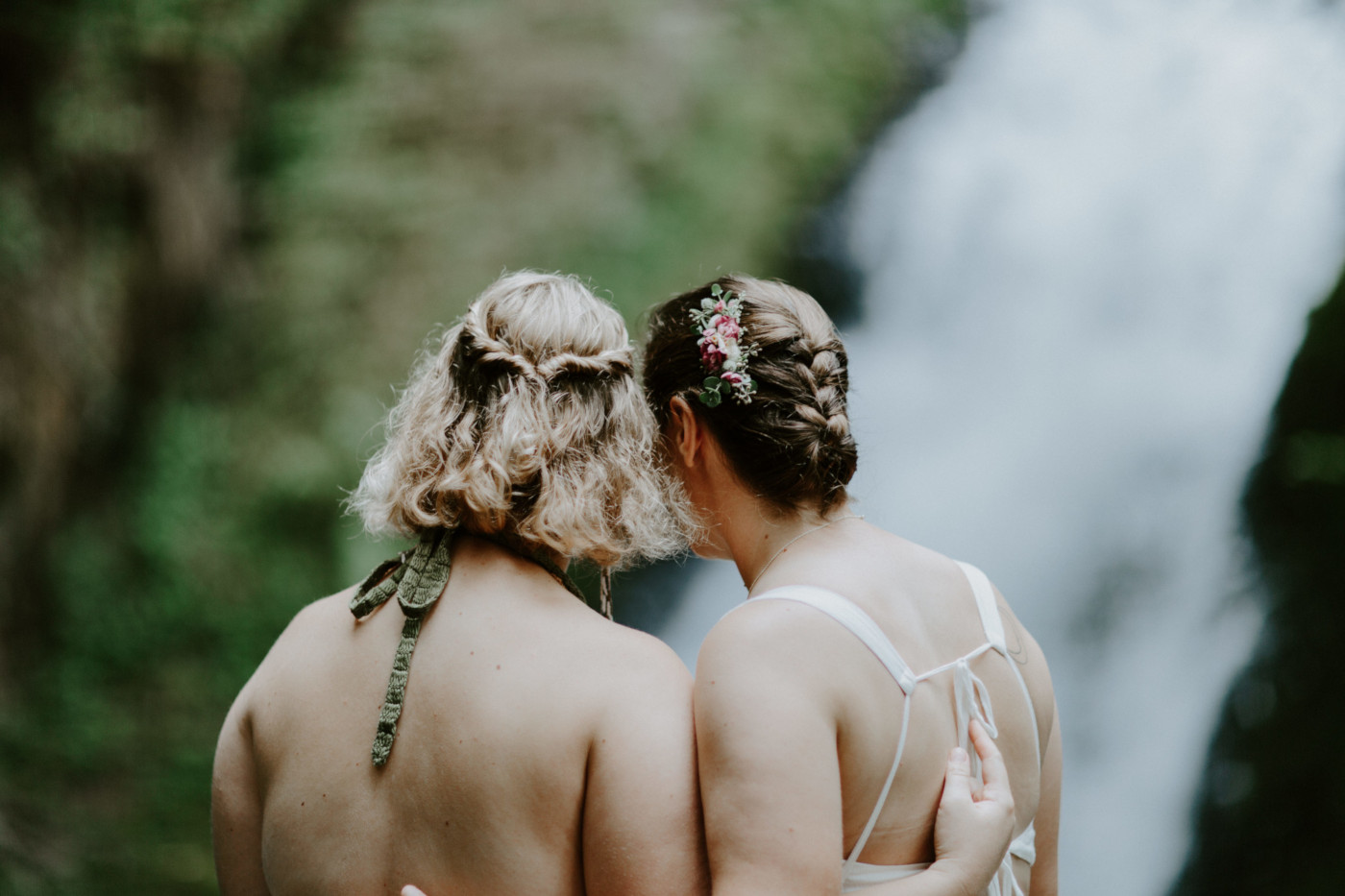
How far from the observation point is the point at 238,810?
1.40m

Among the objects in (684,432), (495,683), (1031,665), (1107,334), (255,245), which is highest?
(1107,334)

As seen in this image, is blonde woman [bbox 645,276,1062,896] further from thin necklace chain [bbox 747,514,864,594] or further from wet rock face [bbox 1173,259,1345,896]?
wet rock face [bbox 1173,259,1345,896]

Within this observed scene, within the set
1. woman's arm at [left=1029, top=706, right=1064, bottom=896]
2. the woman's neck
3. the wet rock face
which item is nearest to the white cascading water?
the wet rock face

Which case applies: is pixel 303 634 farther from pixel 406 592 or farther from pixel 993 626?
pixel 993 626

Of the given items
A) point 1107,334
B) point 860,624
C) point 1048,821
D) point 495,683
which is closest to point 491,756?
point 495,683

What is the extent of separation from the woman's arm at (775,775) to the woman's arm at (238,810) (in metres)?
0.70

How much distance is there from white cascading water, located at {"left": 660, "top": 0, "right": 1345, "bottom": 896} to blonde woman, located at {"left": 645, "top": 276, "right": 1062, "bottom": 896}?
2160 millimetres

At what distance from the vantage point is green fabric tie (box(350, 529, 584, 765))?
1211mm

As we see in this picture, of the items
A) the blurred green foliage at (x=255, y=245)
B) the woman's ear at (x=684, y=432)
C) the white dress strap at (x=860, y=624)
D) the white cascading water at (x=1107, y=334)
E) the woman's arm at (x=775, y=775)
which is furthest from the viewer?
the blurred green foliage at (x=255, y=245)

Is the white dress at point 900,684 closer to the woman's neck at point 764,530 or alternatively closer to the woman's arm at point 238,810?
the woman's neck at point 764,530

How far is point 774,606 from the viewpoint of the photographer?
124 cm

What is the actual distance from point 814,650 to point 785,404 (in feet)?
1.29

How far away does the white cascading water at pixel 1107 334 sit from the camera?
11.3ft

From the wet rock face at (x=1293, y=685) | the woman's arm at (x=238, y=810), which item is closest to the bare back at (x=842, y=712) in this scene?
the woman's arm at (x=238, y=810)
